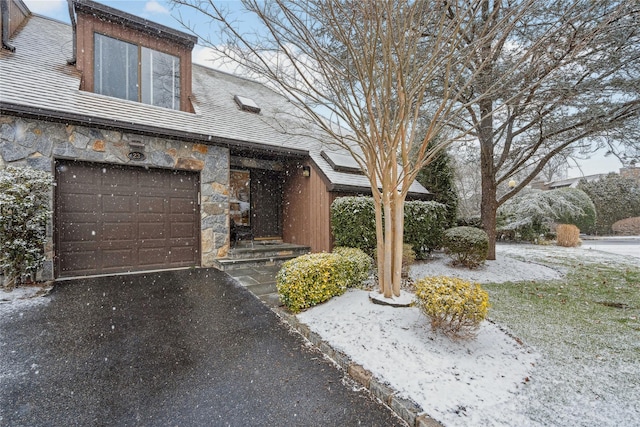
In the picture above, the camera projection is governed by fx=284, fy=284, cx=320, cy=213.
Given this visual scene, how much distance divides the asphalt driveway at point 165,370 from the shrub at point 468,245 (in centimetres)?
435

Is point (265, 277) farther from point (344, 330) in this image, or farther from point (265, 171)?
point (265, 171)

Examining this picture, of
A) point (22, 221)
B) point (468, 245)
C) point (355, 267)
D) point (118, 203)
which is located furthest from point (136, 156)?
point (468, 245)

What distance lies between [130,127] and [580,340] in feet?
24.4

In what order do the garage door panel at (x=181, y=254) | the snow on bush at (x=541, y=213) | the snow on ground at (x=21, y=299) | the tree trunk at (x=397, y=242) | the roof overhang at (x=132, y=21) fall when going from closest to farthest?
the tree trunk at (x=397, y=242)
the snow on ground at (x=21, y=299)
the roof overhang at (x=132, y=21)
the garage door panel at (x=181, y=254)
the snow on bush at (x=541, y=213)

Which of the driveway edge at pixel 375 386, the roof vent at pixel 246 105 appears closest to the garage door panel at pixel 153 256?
the driveway edge at pixel 375 386

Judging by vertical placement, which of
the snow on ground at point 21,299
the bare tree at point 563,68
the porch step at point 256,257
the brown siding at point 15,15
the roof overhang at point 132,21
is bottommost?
the snow on ground at point 21,299

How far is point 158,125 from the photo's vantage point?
582cm

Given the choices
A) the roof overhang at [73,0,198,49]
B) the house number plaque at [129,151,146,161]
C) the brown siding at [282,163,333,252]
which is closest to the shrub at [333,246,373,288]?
the brown siding at [282,163,333,252]

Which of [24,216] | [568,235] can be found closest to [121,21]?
[24,216]

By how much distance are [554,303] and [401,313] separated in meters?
2.73

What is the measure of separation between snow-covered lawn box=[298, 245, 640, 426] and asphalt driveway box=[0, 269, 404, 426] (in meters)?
0.38

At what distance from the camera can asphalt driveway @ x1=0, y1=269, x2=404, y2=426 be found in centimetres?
195

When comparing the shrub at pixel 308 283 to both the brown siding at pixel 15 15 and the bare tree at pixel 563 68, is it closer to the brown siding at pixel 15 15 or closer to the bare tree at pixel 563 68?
the bare tree at pixel 563 68

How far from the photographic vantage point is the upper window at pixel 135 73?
20.1 ft
